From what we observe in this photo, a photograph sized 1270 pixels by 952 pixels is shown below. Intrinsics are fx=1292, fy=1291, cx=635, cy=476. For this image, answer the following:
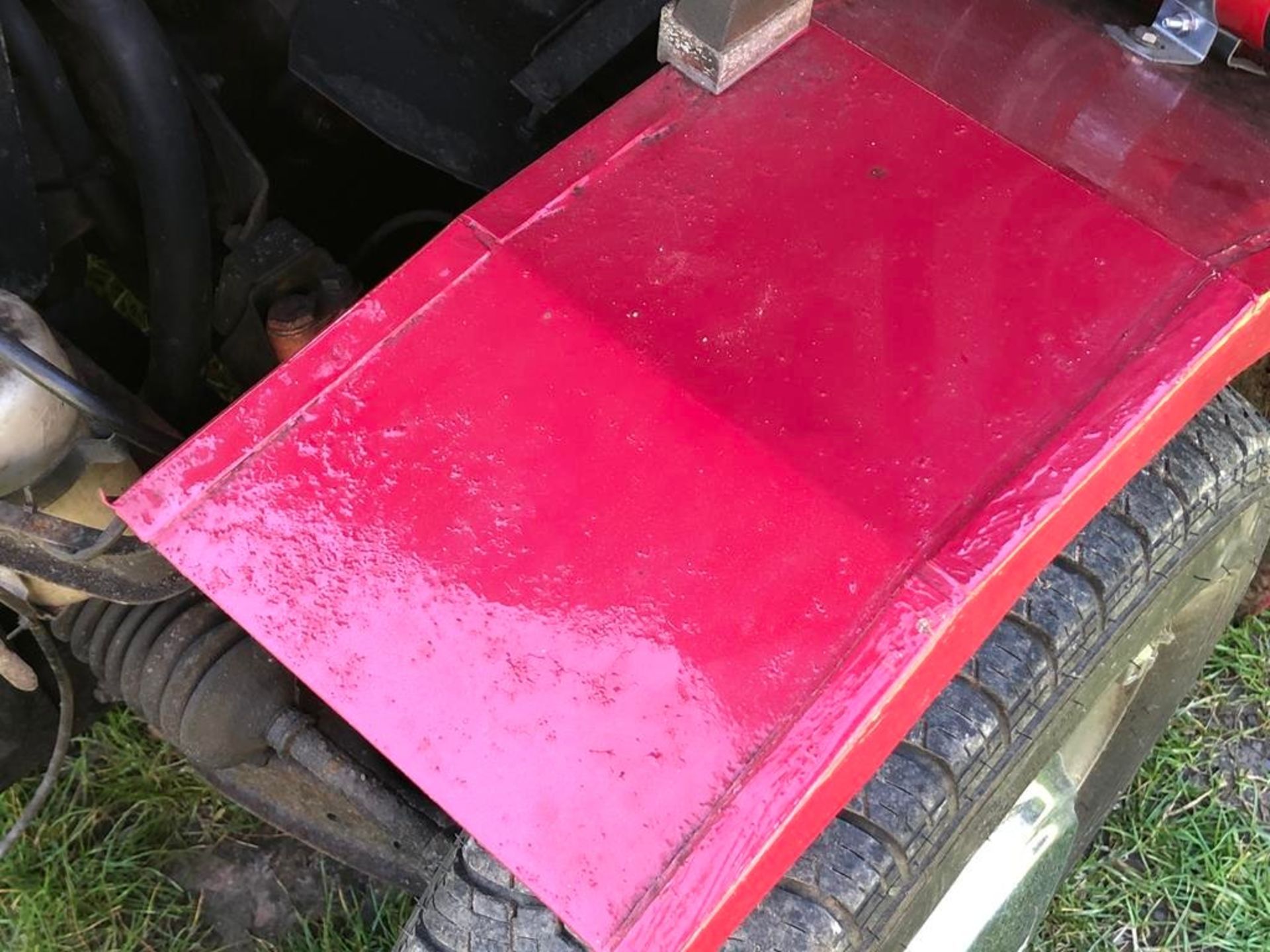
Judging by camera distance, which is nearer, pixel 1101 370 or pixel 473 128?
pixel 1101 370

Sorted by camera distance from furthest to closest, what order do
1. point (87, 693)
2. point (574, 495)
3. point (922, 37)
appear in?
point (87, 693) → point (922, 37) → point (574, 495)

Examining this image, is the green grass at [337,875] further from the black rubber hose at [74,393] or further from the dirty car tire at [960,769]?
the black rubber hose at [74,393]

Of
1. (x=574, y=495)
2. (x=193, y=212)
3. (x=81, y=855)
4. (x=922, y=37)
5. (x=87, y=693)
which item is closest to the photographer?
(x=574, y=495)

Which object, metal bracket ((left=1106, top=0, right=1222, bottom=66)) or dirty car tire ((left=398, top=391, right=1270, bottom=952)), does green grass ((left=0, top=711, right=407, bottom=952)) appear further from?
metal bracket ((left=1106, top=0, right=1222, bottom=66))

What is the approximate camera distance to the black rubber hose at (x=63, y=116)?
1021 millimetres

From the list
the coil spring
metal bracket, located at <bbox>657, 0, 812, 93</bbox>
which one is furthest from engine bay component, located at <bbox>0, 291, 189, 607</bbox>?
metal bracket, located at <bbox>657, 0, 812, 93</bbox>

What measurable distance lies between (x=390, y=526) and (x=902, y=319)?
1.14 ft

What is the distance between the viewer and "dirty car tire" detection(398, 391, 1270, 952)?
0.92m

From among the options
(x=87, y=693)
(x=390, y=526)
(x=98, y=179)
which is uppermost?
(x=390, y=526)

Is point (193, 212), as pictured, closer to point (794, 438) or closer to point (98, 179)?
point (98, 179)

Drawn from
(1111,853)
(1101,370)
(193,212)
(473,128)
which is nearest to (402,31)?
(473,128)

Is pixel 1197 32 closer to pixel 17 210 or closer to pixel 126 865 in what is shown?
pixel 17 210

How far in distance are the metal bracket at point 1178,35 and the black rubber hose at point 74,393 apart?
2.61 feet

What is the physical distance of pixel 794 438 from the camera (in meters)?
0.78
